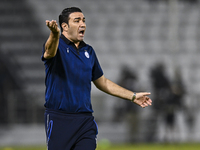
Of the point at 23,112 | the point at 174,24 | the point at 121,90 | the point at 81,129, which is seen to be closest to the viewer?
the point at 81,129

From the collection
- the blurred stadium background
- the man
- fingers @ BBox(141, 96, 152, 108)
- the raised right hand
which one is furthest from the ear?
the blurred stadium background

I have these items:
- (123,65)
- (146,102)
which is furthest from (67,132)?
(123,65)

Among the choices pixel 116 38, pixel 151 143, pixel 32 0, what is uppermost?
pixel 32 0

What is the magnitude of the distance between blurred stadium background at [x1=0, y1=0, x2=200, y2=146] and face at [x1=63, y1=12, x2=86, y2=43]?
27.5ft

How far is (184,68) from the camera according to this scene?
55.5 feet

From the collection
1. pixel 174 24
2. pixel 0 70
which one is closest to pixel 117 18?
pixel 174 24

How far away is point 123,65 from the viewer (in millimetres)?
16594

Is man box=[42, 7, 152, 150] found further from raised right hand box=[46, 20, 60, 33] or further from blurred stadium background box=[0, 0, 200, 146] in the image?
blurred stadium background box=[0, 0, 200, 146]

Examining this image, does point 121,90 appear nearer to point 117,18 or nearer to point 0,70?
point 0,70

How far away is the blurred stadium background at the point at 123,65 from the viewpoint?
1336cm

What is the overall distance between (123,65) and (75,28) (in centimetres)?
1188

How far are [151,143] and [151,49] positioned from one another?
A: 5.18m

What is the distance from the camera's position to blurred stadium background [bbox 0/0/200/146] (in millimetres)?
13359

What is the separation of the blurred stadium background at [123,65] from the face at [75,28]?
838cm
